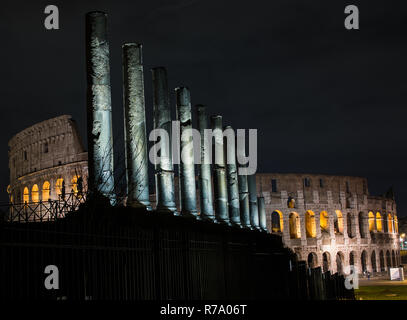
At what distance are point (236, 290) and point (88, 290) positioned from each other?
4101 mm

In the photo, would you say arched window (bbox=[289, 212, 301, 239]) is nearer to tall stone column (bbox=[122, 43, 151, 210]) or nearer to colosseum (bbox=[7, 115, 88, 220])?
colosseum (bbox=[7, 115, 88, 220])

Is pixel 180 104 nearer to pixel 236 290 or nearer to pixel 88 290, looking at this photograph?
pixel 236 290

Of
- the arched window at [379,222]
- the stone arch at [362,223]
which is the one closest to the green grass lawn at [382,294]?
the stone arch at [362,223]

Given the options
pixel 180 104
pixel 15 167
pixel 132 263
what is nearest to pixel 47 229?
pixel 132 263

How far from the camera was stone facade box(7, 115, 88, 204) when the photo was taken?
39.2 meters

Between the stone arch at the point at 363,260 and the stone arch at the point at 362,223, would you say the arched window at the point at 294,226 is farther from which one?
the stone arch at the point at 363,260

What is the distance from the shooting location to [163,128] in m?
15.7

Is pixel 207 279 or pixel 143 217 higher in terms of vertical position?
pixel 143 217

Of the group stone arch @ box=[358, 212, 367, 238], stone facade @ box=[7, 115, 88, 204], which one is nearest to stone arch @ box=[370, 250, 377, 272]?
stone arch @ box=[358, 212, 367, 238]

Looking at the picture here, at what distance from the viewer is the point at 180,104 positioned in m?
17.6

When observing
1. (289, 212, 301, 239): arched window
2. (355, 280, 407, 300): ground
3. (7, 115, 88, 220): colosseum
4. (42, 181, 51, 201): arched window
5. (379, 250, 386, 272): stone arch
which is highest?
(7, 115, 88, 220): colosseum

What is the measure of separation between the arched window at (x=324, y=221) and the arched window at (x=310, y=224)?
3.17 feet

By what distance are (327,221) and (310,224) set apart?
139 cm

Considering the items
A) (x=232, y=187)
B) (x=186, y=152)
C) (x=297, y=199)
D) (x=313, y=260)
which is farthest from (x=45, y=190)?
(x=186, y=152)
